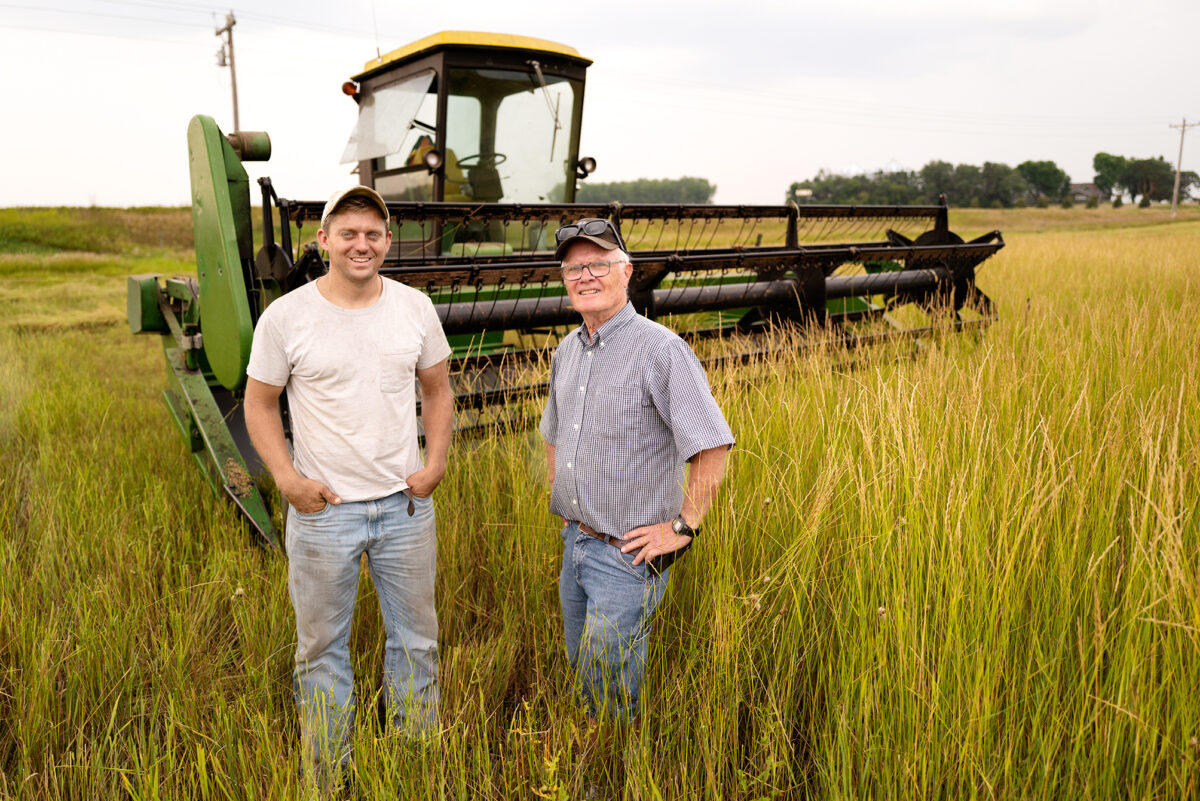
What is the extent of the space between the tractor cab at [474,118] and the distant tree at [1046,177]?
10360 cm

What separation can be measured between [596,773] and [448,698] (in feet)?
1.99

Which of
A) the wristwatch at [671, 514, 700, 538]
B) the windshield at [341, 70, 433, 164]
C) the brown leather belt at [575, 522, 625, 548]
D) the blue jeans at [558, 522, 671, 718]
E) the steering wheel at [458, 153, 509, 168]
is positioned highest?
the windshield at [341, 70, 433, 164]

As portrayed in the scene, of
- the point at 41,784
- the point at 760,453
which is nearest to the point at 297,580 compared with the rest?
the point at 41,784

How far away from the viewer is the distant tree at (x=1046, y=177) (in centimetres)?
9306

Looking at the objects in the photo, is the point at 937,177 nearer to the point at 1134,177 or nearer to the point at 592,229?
the point at 1134,177

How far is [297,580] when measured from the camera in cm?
219

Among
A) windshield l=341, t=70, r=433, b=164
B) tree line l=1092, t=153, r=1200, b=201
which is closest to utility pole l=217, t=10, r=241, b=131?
windshield l=341, t=70, r=433, b=164

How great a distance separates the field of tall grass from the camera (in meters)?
1.74

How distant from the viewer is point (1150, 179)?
285 feet

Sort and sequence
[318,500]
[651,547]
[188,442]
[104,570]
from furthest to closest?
[188,442] → [104,570] → [318,500] → [651,547]

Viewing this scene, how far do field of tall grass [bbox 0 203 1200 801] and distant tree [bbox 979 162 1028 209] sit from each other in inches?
3163

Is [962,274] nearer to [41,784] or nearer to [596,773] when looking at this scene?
[596,773]

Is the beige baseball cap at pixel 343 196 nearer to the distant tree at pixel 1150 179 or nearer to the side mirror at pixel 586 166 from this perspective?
the side mirror at pixel 586 166

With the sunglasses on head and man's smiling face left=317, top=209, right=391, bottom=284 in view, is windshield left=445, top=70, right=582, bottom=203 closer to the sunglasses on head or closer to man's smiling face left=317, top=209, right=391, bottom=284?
man's smiling face left=317, top=209, right=391, bottom=284
